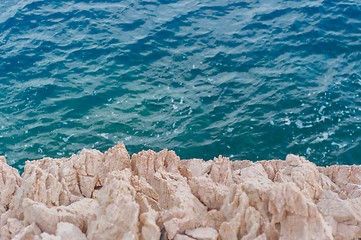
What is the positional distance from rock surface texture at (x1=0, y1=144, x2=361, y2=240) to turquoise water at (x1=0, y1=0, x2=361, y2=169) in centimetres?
716

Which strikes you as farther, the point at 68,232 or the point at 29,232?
the point at 29,232

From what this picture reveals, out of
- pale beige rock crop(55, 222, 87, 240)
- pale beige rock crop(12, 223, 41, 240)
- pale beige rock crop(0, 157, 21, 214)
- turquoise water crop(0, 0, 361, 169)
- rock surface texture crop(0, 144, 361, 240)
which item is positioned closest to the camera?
rock surface texture crop(0, 144, 361, 240)

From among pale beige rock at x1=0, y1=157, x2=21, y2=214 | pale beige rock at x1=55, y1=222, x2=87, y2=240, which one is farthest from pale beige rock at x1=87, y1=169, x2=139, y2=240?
pale beige rock at x1=0, y1=157, x2=21, y2=214

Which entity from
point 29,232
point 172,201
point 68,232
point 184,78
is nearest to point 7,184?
point 29,232

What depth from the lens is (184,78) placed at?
1259 inches

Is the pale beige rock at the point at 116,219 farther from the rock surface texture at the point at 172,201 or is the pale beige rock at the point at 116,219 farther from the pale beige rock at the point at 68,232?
the pale beige rock at the point at 68,232

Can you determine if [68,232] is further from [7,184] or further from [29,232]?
[7,184]

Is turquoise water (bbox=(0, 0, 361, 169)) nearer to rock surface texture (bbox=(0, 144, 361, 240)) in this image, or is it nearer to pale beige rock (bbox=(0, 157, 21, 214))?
rock surface texture (bbox=(0, 144, 361, 240))

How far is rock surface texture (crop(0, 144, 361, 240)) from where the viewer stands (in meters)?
13.6

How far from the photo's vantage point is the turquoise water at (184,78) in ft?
88.2

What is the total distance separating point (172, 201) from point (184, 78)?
16.8m

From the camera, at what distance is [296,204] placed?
1294 cm

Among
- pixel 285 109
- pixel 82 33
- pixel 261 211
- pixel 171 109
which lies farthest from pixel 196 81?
pixel 261 211

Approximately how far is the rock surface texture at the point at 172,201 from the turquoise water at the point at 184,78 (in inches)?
282
